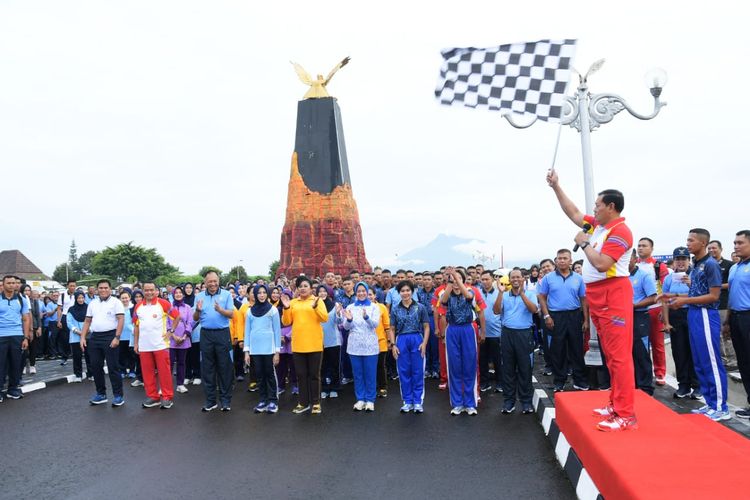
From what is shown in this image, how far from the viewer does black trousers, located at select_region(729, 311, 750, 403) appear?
5223 mm

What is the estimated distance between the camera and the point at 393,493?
415 centimetres

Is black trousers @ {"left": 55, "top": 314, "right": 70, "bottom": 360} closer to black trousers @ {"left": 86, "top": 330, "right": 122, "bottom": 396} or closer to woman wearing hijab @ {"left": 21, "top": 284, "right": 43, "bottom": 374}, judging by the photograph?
woman wearing hijab @ {"left": 21, "top": 284, "right": 43, "bottom": 374}

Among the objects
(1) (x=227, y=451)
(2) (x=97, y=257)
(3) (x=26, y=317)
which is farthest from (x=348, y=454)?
(2) (x=97, y=257)

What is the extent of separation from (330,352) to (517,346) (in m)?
2.89

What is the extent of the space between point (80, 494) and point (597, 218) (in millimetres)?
4790

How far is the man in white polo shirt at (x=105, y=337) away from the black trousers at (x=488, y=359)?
17.6 ft

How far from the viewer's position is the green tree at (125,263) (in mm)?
52625

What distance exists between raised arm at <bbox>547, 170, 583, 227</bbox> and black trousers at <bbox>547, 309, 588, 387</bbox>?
2.98m

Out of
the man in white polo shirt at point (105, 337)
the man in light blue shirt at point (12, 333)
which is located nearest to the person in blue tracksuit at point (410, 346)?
the man in white polo shirt at point (105, 337)

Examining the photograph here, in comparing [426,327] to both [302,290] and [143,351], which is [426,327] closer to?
[302,290]

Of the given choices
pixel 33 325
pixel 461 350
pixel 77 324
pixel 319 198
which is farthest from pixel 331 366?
pixel 319 198

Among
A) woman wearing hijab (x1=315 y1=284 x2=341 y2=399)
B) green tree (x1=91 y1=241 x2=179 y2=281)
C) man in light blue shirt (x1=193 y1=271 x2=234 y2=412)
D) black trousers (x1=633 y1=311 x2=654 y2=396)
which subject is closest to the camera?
black trousers (x1=633 y1=311 x2=654 y2=396)

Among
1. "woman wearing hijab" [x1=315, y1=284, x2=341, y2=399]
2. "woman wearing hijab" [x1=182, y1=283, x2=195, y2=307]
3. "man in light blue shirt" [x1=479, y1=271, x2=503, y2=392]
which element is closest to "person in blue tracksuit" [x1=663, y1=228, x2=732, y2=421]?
"man in light blue shirt" [x1=479, y1=271, x2=503, y2=392]

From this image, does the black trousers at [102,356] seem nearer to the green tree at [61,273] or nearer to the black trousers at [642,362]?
the black trousers at [642,362]
